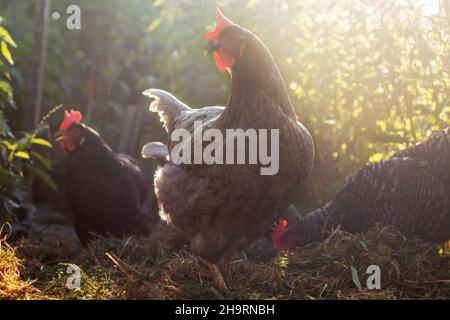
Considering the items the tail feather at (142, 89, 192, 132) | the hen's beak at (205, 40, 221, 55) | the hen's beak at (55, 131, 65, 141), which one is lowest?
the hen's beak at (55, 131, 65, 141)

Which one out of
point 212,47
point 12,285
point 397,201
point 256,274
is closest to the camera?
point 12,285

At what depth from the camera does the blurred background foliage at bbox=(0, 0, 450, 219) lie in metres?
4.25

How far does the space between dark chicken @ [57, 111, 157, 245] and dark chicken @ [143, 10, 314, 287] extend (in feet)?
5.70

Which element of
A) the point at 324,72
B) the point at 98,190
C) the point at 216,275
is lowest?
the point at 216,275

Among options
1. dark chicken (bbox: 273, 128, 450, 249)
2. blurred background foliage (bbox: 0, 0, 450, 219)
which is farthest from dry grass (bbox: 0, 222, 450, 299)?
blurred background foliage (bbox: 0, 0, 450, 219)

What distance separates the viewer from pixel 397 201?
390 centimetres

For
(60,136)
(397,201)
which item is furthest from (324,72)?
(60,136)

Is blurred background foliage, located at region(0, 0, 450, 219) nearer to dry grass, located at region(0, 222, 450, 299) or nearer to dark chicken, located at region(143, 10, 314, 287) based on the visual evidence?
dry grass, located at region(0, 222, 450, 299)

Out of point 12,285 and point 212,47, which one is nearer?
point 12,285

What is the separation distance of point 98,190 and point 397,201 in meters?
2.63

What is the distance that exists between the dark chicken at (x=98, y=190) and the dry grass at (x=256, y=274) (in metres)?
0.65

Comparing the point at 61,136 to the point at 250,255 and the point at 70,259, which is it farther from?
the point at 250,255

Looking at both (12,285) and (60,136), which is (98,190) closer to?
(60,136)
